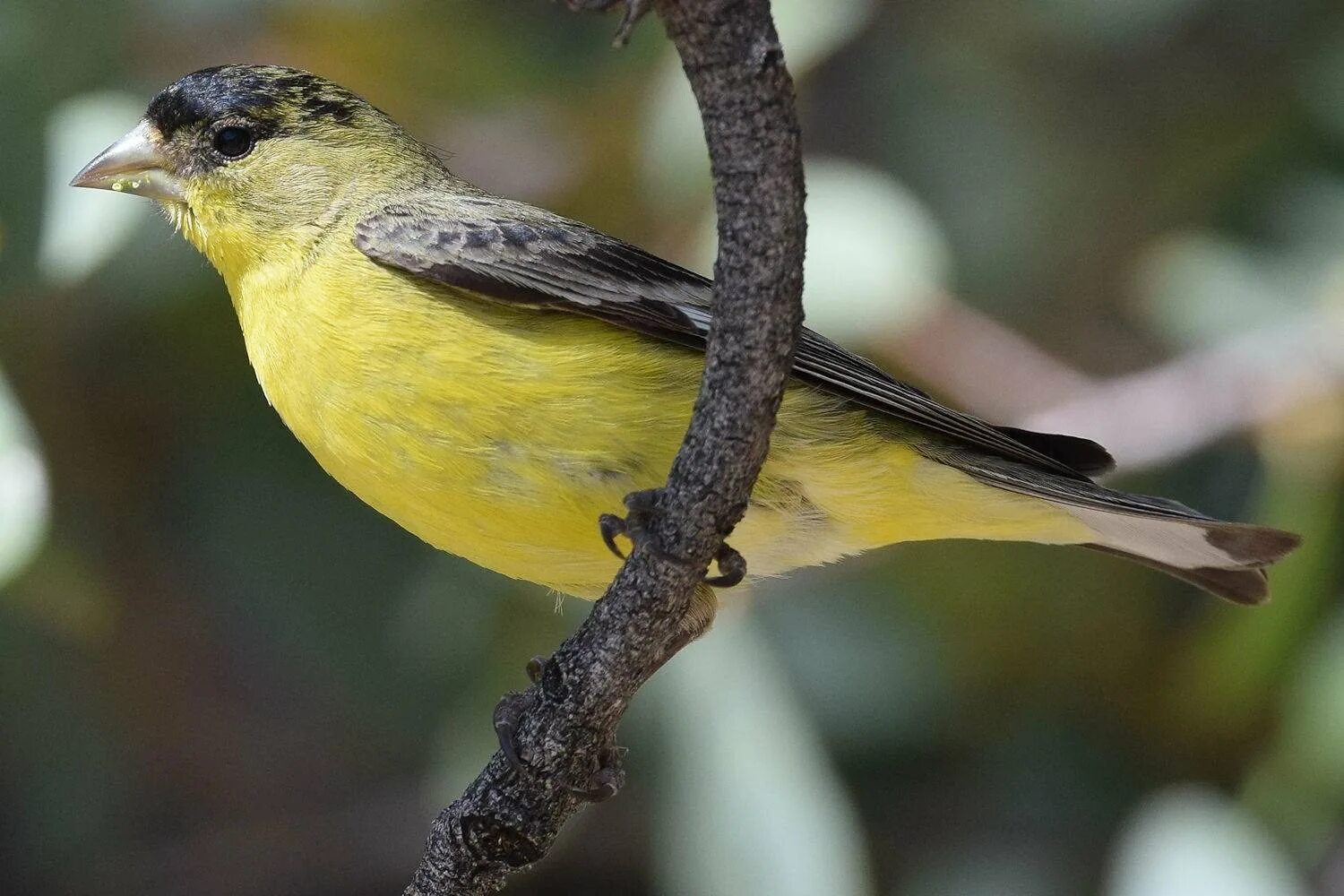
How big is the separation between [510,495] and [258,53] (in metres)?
2.15

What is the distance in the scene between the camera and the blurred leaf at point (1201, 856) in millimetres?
3928

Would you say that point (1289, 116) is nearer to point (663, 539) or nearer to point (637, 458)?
point (637, 458)

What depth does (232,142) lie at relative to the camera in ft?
11.5

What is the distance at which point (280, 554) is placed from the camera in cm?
488

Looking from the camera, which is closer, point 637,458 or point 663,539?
point 663,539

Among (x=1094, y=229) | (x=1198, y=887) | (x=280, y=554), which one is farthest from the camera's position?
(x=1094, y=229)

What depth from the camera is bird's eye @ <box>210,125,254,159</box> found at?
3.48m

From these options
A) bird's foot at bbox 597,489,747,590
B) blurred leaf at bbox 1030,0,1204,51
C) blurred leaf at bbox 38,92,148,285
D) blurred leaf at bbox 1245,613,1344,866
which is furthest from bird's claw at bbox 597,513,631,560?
blurred leaf at bbox 1030,0,1204,51

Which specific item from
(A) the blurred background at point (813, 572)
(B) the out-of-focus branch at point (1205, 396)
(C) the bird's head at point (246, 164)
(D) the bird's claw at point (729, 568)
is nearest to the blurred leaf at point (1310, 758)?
(A) the blurred background at point (813, 572)

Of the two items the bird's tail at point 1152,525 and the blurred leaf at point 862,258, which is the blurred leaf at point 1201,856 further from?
the blurred leaf at point 862,258

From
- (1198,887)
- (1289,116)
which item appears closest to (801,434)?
(1198,887)

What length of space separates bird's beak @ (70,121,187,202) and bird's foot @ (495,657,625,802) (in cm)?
139

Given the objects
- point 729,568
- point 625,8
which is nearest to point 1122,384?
point 729,568

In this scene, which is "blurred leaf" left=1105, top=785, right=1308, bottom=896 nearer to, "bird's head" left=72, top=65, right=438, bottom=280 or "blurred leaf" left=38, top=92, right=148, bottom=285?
"bird's head" left=72, top=65, right=438, bottom=280
